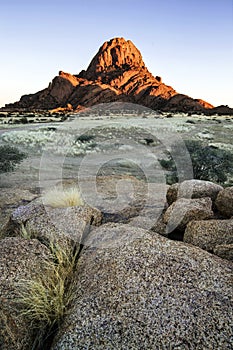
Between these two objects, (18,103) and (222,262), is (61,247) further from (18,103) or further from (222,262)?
(18,103)

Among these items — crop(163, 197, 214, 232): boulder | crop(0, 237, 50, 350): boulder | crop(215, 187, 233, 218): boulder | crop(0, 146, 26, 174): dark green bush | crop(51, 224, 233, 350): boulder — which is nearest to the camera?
crop(51, 224, 233, 350): boulder

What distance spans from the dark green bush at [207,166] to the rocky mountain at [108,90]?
291 ft

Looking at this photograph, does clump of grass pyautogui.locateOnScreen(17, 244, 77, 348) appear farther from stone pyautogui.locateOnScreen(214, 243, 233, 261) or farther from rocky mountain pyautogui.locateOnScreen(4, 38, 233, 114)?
rocky mountain pyautogui.locateOnScreen(4, 38, 233, 114)

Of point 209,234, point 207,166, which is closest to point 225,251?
point 209,234

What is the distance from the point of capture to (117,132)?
30.0 metres

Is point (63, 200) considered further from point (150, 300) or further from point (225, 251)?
point (150, 300)

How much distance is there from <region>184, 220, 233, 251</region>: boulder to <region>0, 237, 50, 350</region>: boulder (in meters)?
1.96

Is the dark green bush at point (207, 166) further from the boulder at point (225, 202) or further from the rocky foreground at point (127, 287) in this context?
the rocky foreground at point (127, 287)

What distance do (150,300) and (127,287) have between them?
285 mm

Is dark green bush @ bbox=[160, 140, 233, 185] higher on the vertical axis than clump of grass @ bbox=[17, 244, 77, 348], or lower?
lower

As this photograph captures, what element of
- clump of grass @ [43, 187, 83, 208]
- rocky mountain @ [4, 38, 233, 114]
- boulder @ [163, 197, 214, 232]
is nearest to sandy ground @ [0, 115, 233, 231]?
clump of grass @ [43, 187, 83, 208]

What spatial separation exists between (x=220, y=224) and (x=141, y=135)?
25245 millimetres

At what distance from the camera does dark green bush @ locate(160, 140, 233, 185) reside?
541 inches

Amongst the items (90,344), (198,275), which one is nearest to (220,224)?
(198,275)
